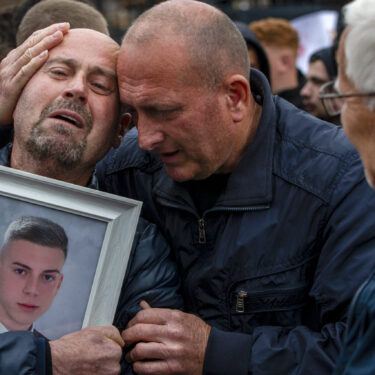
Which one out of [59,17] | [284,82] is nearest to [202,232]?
[59,17]

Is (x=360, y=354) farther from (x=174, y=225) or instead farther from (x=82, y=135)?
(x=82, y=135)

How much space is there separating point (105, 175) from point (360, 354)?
62.3 inches

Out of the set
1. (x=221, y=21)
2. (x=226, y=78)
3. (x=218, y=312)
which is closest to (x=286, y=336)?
(x=218, y=312)

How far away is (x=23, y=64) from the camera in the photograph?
2688 mm

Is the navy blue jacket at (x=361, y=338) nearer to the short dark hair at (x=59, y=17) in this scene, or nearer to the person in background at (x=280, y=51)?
the short dark hair at (x=59, y=17)

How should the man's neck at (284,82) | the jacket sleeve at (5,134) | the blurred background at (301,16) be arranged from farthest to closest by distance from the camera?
the blurred background at (301,16)
the man's neck at (284,82)
the jacket sleeve at (5,134)

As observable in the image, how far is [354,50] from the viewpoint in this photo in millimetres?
1804

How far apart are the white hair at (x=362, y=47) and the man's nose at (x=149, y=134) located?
35.9 inches

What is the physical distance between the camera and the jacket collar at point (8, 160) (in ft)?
8.84

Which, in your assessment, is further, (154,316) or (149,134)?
(149,134)

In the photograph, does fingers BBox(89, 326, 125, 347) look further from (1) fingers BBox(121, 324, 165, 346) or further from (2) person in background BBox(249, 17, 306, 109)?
(2) person in background BBox(249, 17, 306, 109)

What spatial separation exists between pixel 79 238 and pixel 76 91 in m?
0.61

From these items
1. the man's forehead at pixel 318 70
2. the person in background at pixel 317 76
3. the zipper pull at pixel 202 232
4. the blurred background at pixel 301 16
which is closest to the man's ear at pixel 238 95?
the zipper pull at pixel 202 232

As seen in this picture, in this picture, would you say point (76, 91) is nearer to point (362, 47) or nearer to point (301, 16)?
point (362, 47)
